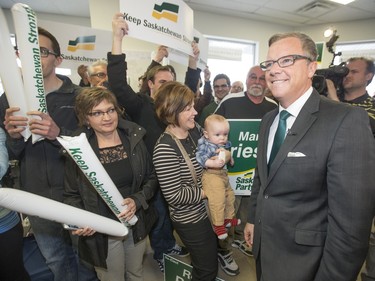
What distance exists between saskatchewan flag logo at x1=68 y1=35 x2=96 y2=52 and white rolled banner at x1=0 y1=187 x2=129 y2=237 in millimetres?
2364

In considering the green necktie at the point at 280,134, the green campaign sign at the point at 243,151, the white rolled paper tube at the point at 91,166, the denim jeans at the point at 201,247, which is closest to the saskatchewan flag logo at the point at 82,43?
the green campaign sign at the point at 243,151

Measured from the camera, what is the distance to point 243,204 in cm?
271

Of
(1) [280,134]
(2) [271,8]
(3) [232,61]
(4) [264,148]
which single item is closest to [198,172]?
(4) [264,148]

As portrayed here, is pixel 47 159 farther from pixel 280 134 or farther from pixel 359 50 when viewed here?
pixel 359 50

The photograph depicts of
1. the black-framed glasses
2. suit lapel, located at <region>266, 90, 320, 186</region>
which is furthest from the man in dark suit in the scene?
the black-framed glasses

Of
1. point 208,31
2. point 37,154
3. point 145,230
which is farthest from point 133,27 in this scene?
point 208,31

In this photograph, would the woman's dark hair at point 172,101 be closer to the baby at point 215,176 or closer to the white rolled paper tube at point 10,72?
the baby at point 215,176

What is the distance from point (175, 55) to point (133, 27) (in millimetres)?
690

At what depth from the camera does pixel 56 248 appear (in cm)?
155

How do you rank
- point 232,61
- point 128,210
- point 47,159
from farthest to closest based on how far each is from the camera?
point 232,61, point 47,159, point 128,210

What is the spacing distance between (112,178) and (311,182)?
42.1 inches

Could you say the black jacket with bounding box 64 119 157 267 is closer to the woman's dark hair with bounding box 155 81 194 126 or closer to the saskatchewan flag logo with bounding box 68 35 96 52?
the woman's dark hair with bounding box 155 81 194 126

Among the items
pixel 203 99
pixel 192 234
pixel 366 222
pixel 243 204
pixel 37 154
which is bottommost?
pixel 243 204

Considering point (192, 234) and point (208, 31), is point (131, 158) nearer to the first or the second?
point (192, 234)
